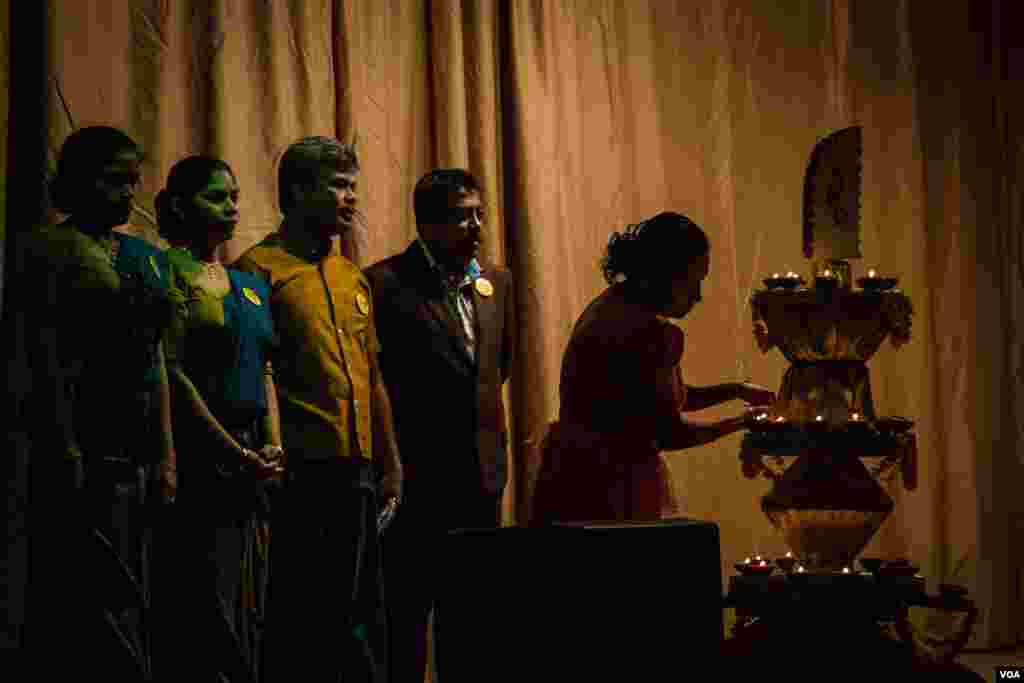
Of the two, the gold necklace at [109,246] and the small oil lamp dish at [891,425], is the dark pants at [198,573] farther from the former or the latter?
the small oil lamp dish at [891,425]

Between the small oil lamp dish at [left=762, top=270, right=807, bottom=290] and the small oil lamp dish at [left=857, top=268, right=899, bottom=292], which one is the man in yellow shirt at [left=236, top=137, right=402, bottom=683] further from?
the small oil lamp dish at [left=857, top=268, right=899, bottom=292]

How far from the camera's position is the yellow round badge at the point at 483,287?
3.30m

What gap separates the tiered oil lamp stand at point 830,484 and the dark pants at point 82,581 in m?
1.30

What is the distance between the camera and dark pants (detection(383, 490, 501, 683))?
3.19m

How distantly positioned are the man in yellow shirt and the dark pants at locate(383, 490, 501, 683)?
204 mm

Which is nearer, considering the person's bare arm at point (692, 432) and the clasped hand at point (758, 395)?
the person's bare arm at point (692, 432)

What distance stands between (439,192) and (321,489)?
0.68 m

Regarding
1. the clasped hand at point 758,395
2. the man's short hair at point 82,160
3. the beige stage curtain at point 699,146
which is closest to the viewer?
the man's short hair at point 82,160

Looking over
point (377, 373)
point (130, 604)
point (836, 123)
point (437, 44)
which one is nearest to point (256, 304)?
point (377, 373)

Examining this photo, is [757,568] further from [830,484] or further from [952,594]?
[952,594]

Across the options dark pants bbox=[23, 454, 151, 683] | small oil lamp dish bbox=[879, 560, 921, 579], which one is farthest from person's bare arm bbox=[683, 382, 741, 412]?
dark pants bbox=[23, 454, 151, 683]

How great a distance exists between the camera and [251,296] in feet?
9.60

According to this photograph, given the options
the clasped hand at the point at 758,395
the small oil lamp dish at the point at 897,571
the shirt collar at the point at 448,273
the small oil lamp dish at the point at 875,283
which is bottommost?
the small oil lamp dish at the point at 897,571

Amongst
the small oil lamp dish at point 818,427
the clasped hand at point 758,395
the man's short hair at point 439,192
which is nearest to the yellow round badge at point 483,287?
the man's short hair at point 439,192
